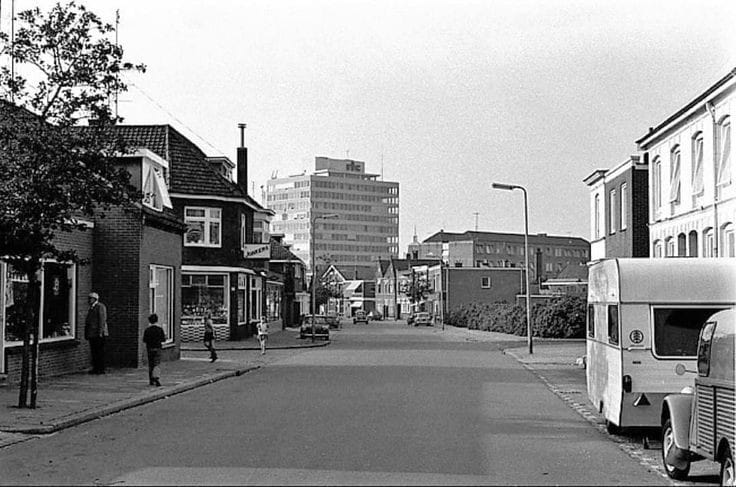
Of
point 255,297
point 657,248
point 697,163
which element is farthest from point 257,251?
point 697,163

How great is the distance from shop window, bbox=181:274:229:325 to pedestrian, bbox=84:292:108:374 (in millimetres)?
20604

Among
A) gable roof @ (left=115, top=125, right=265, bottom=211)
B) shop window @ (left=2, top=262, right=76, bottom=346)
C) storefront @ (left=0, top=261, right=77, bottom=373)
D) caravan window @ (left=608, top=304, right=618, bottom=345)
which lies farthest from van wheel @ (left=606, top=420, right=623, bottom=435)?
gable roof @ (left=115, top=125, right=265, bottom=211)

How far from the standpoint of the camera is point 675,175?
31.4m

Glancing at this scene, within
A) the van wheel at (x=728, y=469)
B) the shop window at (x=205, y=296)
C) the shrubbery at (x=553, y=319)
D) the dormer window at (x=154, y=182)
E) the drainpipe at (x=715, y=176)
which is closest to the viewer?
the van wheel at (x=728, y=469)

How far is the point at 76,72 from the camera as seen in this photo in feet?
55.1

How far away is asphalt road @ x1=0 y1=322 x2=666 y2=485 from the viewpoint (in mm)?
10500

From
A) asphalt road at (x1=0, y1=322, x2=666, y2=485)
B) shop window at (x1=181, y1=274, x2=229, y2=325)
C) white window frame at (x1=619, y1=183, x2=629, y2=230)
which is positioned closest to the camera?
asphalt road at (x1=0, y1=322, x2=666, y2=485)

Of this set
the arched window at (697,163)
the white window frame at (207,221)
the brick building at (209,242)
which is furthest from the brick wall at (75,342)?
the white window frame at (207,221)

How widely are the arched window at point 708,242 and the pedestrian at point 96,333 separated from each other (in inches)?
634

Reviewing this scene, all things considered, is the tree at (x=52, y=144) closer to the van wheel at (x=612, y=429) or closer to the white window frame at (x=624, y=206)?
the van wheel at (x=612, y=429)

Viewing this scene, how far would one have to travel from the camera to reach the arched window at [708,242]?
27.2 metres

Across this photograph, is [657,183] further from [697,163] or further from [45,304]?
[45,304]

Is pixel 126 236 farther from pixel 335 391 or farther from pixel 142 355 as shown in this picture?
pixel 335 391

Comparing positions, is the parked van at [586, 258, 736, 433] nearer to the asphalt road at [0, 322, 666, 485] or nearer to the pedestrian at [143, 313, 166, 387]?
the asphalt road at [0, 322, 666, 485]
